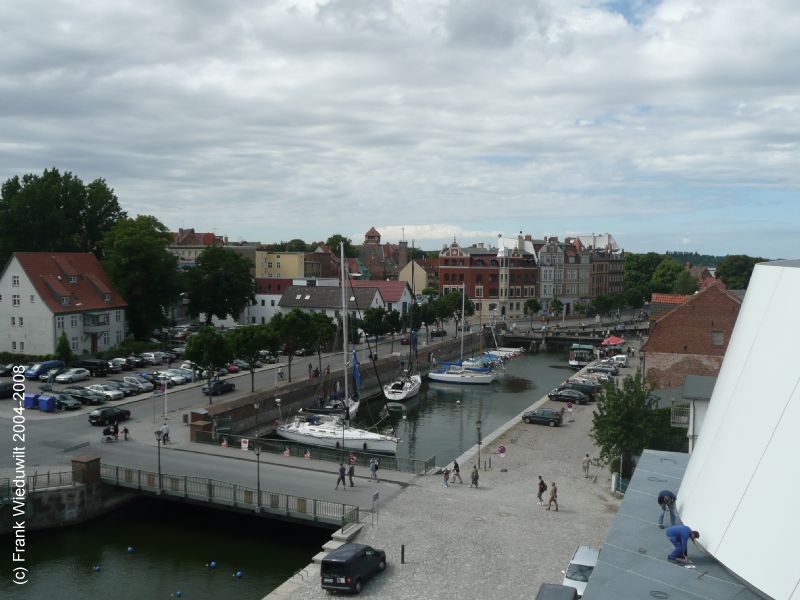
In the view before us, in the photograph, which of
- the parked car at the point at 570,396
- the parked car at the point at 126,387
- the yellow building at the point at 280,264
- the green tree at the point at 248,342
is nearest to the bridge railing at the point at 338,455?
the green tree at the point at 248,342

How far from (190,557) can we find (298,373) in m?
32.4

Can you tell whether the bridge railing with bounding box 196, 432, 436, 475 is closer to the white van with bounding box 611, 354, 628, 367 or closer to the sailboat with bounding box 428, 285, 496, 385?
the sailboat with bounding box 428, 285, 496, 385

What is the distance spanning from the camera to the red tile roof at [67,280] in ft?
195

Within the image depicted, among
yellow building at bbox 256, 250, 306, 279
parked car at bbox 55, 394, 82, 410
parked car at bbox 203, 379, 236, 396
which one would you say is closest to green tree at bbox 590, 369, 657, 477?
parked car at bbox 203, 379, 236, 396

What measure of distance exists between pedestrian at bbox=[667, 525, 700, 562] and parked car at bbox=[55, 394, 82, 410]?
37178 mm

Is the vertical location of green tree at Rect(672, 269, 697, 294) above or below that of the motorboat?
above

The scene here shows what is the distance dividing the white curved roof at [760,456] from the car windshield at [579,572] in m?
3.84

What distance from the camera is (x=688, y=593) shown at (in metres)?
13.0

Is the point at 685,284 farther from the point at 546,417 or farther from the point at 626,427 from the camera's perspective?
the point at 626,427

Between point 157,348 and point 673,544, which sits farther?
point 157,348

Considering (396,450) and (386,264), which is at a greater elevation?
(386,264)

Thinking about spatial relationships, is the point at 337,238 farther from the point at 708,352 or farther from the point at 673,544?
the point at 673,544

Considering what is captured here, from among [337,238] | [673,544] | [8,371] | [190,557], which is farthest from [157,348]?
[337,238]

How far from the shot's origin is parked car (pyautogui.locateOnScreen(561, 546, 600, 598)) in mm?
18609
